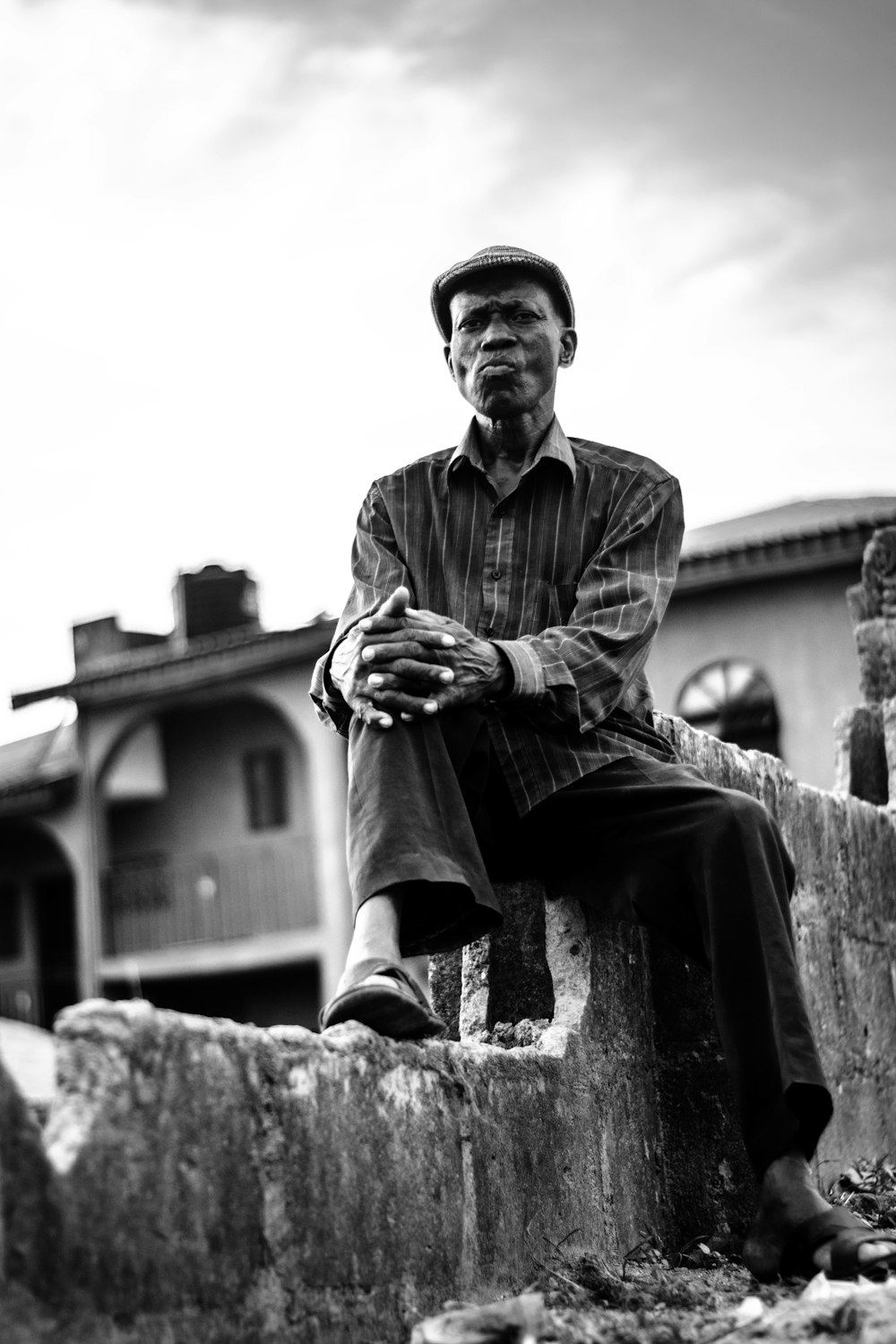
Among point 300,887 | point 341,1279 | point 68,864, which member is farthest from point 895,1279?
point 68,864

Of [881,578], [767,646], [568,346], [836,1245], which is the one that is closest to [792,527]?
[767,646]

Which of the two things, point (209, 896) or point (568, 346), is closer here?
point (568, 346)

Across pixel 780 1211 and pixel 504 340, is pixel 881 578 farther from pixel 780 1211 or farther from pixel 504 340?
pixel 780 1211

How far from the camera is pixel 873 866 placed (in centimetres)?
522

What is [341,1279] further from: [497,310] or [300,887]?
[300,887]

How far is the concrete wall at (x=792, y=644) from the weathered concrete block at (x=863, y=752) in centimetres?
997

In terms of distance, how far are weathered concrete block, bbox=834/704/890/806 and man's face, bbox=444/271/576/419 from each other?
9.83 ft

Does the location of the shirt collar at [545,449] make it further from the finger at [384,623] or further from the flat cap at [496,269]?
the finger at [384,623]

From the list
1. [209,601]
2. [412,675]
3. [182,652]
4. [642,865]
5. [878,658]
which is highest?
[209,601]

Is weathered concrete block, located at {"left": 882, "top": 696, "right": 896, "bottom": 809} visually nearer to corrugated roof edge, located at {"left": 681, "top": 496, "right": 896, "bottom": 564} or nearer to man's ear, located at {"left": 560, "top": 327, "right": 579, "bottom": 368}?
man's ear, located at {"left": 560, "top": 327, "right": 579, "bottom": 368}

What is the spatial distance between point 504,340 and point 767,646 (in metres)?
13.4

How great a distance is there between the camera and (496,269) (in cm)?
367

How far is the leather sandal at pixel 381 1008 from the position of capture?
9.00ft

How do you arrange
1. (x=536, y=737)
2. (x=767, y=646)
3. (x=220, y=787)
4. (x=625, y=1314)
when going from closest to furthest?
1. (x=625, y=1314)
2. (x=536, y=737)
3. (x=767, y=646)
4. (x=220, y=787)
